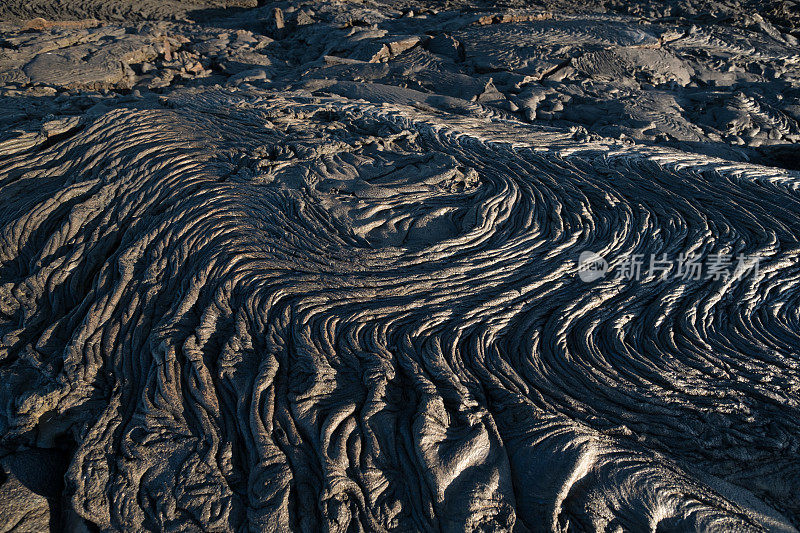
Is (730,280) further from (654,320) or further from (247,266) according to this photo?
(247,266)

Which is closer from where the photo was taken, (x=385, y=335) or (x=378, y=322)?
(x=385, y=335)

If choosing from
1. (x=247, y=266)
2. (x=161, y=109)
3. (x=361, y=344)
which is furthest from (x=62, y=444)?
(x=161, y=109)

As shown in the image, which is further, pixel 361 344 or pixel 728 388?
pixel 361 344

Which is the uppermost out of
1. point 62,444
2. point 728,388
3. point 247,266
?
point 247,266
